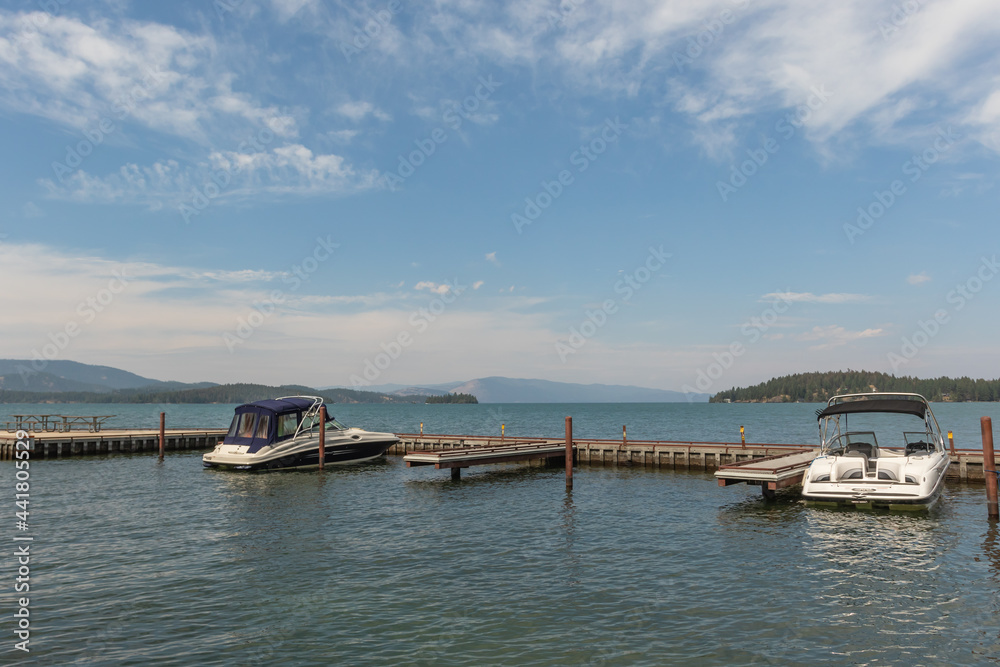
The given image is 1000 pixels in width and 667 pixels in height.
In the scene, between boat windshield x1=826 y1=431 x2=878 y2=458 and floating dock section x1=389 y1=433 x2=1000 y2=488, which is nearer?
boat windshield x1=826 y1=431 x2=878 y2=458

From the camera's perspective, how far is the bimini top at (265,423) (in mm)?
34297

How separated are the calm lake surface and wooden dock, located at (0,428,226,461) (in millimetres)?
19501

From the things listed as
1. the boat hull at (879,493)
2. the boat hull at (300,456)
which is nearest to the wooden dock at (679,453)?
the boat hull at (300,456)

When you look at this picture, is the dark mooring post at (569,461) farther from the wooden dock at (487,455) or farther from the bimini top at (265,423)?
the bimini top at (265,423)

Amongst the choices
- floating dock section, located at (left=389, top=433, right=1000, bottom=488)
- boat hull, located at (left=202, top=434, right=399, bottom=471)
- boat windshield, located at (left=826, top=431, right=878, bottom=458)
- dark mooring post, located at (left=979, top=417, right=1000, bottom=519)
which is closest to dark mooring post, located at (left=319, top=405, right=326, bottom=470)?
boat hull, located at (left=202, top=434, right=399, bottom=471)

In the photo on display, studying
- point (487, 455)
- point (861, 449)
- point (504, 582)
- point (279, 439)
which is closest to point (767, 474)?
point (861, 449)

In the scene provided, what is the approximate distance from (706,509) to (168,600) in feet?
58.0

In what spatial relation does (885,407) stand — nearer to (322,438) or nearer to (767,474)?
A: (767,474)

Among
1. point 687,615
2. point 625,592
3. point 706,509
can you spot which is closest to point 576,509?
point 706,509

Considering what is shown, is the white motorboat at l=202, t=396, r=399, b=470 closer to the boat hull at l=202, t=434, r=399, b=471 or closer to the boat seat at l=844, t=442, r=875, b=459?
the boat hull at l=202, t=434, r=399, b=471

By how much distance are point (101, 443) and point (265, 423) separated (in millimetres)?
18642

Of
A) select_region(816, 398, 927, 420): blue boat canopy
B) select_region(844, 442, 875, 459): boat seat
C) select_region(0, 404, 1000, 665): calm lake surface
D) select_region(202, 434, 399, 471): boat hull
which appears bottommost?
select_region(0, 404, 1000, 665): calm lake surface

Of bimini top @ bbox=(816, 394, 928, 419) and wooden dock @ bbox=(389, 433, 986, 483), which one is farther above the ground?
bimini top @ bbox=(816, 394, 928, 419)

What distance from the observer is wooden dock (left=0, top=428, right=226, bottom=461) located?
135 feet
